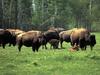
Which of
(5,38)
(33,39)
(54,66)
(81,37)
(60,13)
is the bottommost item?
(60,13)

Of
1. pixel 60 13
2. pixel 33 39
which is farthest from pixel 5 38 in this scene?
pixel 60 13

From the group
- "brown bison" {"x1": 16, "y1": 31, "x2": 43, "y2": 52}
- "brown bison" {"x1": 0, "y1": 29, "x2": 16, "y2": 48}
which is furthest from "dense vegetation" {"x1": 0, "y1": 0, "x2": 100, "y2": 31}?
"brown bison" {"x1": 16, "y1": 31, "x2": 43, "y2": 52}

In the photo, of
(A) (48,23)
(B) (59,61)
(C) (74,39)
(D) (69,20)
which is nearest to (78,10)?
(D) (69,20)

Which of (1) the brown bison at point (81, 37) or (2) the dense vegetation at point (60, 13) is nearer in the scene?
(1) the brown bison at point (81, 37)

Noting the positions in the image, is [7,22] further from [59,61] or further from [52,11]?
[59,61]

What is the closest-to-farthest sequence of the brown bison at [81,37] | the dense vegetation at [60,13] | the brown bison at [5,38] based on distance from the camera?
1. the brown bison at [81,37]
2. the brown bison at [5,38]
3. the dense vegetation at [60,13]

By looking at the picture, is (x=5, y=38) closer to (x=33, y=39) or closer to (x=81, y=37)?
(x=81, y=37)

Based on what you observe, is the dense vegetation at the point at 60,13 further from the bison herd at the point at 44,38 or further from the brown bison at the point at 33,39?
the brown bison at the point at 33,39

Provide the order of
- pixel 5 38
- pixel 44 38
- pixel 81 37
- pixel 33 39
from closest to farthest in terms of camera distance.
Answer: pixel 33 39 < pixel 44 38 < pixel 81 37 < pixel 5 38

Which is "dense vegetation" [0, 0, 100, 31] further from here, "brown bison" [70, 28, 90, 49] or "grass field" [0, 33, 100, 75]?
"grass field" [0, 33, 100, 75]

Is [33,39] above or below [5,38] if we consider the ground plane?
above

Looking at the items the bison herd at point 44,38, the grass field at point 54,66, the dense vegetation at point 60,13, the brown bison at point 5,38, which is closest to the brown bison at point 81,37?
the bison herd at point 44,38

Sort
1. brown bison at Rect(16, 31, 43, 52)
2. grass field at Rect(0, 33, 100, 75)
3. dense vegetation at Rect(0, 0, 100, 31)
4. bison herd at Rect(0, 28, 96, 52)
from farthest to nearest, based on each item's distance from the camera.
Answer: dense vegetation at Rect(0, 0, 100, 31) → bison herd at Rect(0, 28, 96, 52) → brown bison at Rect(16, 31, 43, 52) → grass field at Rect(0, 33, 100, 75)

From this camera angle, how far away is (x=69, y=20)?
11525 centimetres
